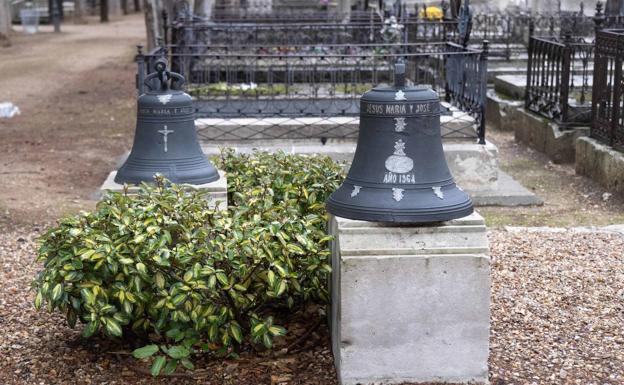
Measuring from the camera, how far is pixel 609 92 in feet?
33.9

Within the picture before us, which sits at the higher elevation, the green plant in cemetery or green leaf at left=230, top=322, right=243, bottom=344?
the green plant in cemetery

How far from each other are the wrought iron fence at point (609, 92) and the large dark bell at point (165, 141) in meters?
5.90

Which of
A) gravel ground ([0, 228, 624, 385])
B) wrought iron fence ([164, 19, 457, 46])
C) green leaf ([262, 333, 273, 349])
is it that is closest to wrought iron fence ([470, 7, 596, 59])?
wrought iron fence ([164, 19, 457, 46])

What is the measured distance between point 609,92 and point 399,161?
6.65m

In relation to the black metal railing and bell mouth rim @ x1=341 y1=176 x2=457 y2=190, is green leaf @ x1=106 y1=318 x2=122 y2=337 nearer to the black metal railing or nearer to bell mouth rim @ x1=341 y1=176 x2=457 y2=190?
bell mouth rim @ x1=341 y1=176 x2=457 y2=190

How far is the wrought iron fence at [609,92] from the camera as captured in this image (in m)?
9.88

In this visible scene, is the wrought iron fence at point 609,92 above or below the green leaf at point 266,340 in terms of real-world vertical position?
above

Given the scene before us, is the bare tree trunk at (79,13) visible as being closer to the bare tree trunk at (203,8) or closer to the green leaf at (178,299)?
the bare tree trunk at (203,8)

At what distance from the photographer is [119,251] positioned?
4.45m

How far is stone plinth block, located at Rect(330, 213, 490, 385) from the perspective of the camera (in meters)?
4.27

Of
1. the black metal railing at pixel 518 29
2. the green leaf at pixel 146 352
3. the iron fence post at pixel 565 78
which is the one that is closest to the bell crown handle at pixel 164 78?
the green leaf at pixel 146 352

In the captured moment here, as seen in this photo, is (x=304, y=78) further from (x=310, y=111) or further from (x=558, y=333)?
(x=558, y=333)

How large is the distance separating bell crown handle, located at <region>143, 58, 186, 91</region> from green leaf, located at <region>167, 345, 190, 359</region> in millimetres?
1654

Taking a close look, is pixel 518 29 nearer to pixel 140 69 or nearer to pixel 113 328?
pixel 140 69
